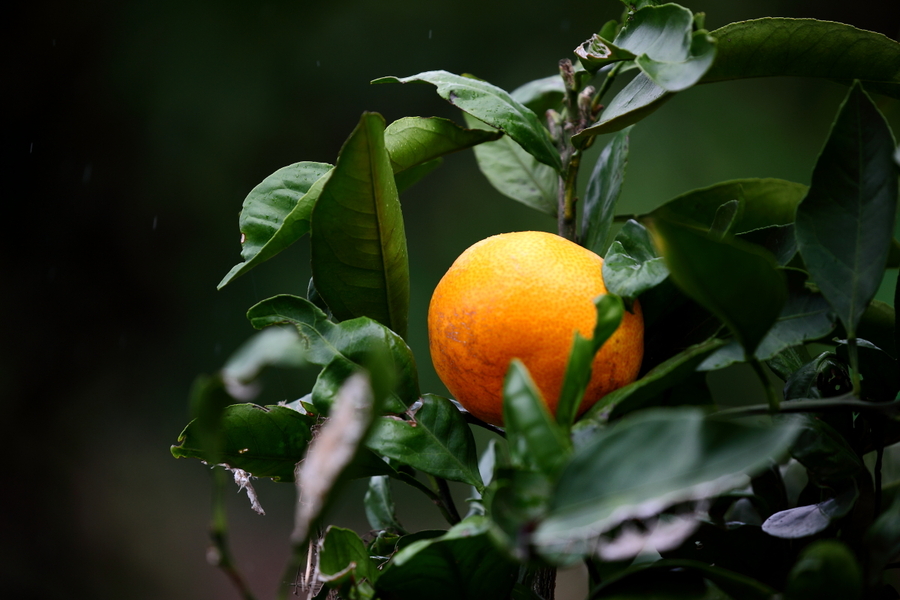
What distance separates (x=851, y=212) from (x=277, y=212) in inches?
11.2

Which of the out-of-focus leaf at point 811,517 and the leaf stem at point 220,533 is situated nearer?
the leaf stem at point 220,533

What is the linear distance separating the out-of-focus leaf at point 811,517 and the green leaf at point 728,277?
4.8 inches

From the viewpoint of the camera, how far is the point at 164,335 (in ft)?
6.06

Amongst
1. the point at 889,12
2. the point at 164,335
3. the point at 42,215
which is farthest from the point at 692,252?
the point at 42,215

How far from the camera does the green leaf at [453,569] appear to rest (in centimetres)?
27

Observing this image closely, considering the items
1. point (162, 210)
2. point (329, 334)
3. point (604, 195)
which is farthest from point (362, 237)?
point (162, 210)

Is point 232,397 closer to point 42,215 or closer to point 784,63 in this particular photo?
point 784,63

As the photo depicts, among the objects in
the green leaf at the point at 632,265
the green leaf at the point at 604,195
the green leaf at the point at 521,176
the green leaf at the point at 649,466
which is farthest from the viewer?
the green leaf at the point at 521,176

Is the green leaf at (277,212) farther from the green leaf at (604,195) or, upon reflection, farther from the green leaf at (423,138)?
the green leaf at (604,195)

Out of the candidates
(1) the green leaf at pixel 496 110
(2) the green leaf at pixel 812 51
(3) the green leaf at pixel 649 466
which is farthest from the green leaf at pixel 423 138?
(3) the green leaf at pixel 649 466

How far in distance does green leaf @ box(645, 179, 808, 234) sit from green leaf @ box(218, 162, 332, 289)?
203 mm

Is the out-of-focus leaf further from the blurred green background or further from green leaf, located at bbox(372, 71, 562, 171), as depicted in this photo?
the blurred green background

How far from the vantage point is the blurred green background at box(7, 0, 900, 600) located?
1.71 metres

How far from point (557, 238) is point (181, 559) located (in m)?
1.74
